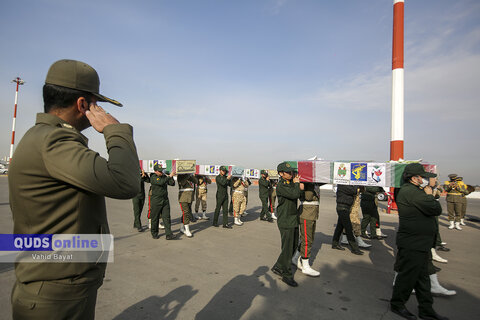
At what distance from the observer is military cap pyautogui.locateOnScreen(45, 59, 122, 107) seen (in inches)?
50.4

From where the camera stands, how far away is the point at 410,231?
3604 mm

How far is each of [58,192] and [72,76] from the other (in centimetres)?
58

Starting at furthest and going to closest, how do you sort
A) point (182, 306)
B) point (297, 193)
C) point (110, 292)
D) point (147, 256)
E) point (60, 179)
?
point (147, 256), point (297, 193), point (110, 292), point (182, 306), point (60, 179)

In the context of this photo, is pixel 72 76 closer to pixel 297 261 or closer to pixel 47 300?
pixel 47 300

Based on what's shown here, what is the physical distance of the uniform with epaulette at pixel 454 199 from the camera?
364 inches

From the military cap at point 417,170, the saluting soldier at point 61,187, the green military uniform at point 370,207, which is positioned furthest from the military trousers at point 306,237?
the saluting soldier at point 61,187

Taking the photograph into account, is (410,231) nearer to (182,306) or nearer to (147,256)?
(182,306)

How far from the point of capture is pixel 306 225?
5281mm

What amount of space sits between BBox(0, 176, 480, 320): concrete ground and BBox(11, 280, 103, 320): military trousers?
7.99ft

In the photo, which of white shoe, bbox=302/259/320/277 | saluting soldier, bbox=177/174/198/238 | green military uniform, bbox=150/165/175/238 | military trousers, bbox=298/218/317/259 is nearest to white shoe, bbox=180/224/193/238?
saluting soldier, bbox=177/174/198/238

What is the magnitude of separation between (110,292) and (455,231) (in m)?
11.1

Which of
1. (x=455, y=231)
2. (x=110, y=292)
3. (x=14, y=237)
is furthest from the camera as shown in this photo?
(x=455, y=231)

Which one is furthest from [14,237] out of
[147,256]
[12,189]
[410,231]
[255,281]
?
[147,256]

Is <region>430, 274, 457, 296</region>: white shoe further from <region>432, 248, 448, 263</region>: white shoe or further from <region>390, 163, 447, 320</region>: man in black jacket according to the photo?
<region>432, 248, 448, 263</region>: white shoe
